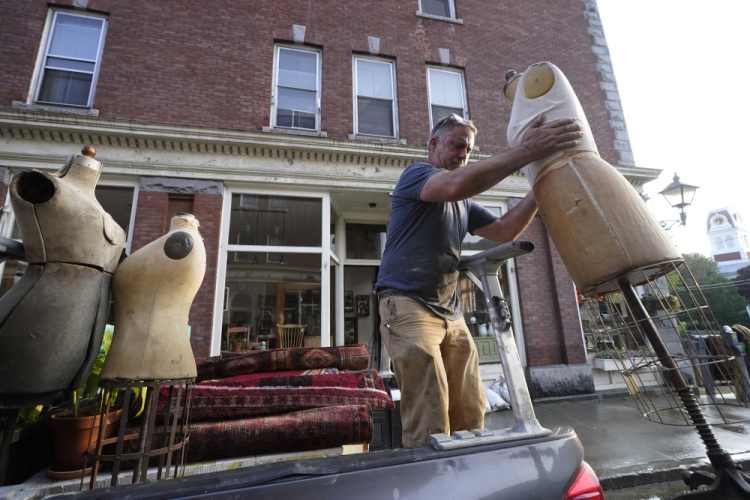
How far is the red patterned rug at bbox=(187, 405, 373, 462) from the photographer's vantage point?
173 cm

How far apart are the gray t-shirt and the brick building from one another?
4.12 meters

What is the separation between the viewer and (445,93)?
7867 millimetres

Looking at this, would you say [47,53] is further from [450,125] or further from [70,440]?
[450,125]

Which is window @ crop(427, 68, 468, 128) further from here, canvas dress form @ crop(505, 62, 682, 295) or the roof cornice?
canvas dress form @ crop(505, 62, 682, 295)

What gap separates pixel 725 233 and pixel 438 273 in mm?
105733

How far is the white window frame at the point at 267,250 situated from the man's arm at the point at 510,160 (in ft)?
15.6

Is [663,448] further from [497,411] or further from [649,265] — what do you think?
[649,265]

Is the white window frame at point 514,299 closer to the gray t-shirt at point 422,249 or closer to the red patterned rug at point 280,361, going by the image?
the red patterned rug at point 280,361

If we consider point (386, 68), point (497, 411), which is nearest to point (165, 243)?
point (497, 411)

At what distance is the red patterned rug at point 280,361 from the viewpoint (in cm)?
274

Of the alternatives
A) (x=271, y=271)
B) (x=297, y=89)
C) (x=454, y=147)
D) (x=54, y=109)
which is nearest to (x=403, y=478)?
(x=454, y=147)

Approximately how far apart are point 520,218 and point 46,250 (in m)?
2.18

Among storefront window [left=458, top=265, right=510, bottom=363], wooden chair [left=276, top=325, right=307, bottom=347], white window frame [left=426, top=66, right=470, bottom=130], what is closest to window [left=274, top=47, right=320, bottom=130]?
white window frame [left=426, top=66, right=470, bottom=130]

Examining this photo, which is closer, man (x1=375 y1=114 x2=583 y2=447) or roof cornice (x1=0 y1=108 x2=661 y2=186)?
man (x1=375 y1=114 x2=583 y2=447)
